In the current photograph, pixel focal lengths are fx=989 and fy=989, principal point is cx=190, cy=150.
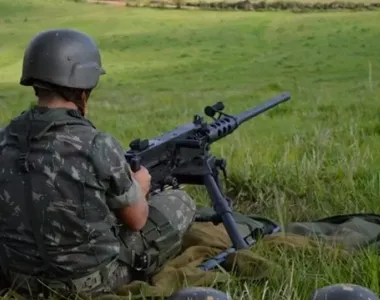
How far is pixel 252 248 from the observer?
510 centimetres

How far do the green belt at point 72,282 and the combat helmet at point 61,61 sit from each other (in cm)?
86

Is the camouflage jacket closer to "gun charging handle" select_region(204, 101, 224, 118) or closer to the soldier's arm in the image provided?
the soldier's arm

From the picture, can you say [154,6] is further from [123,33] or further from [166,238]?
[166,238]

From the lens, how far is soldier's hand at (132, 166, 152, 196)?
4.86 meters

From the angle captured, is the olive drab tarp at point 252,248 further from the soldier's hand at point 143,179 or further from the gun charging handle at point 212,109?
the gun charging handle at point 212,109

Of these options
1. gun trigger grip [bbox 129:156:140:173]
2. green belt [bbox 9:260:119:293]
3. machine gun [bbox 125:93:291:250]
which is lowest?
green belt [bbox 9:260:119:293]

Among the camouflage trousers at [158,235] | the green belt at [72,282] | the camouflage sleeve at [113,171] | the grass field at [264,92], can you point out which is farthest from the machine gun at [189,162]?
the green belt at [72,282]

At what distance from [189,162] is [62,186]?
131cm

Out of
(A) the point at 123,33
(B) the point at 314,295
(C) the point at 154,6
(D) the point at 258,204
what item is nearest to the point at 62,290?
(B) the point at 314,295

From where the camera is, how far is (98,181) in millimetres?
4410

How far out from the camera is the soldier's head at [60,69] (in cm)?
448

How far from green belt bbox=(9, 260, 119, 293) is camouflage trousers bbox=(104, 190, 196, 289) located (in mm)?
68

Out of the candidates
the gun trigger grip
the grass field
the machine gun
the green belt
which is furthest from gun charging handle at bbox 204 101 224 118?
the green belt

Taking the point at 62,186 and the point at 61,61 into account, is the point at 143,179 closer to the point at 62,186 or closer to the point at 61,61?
the point at 62,186
